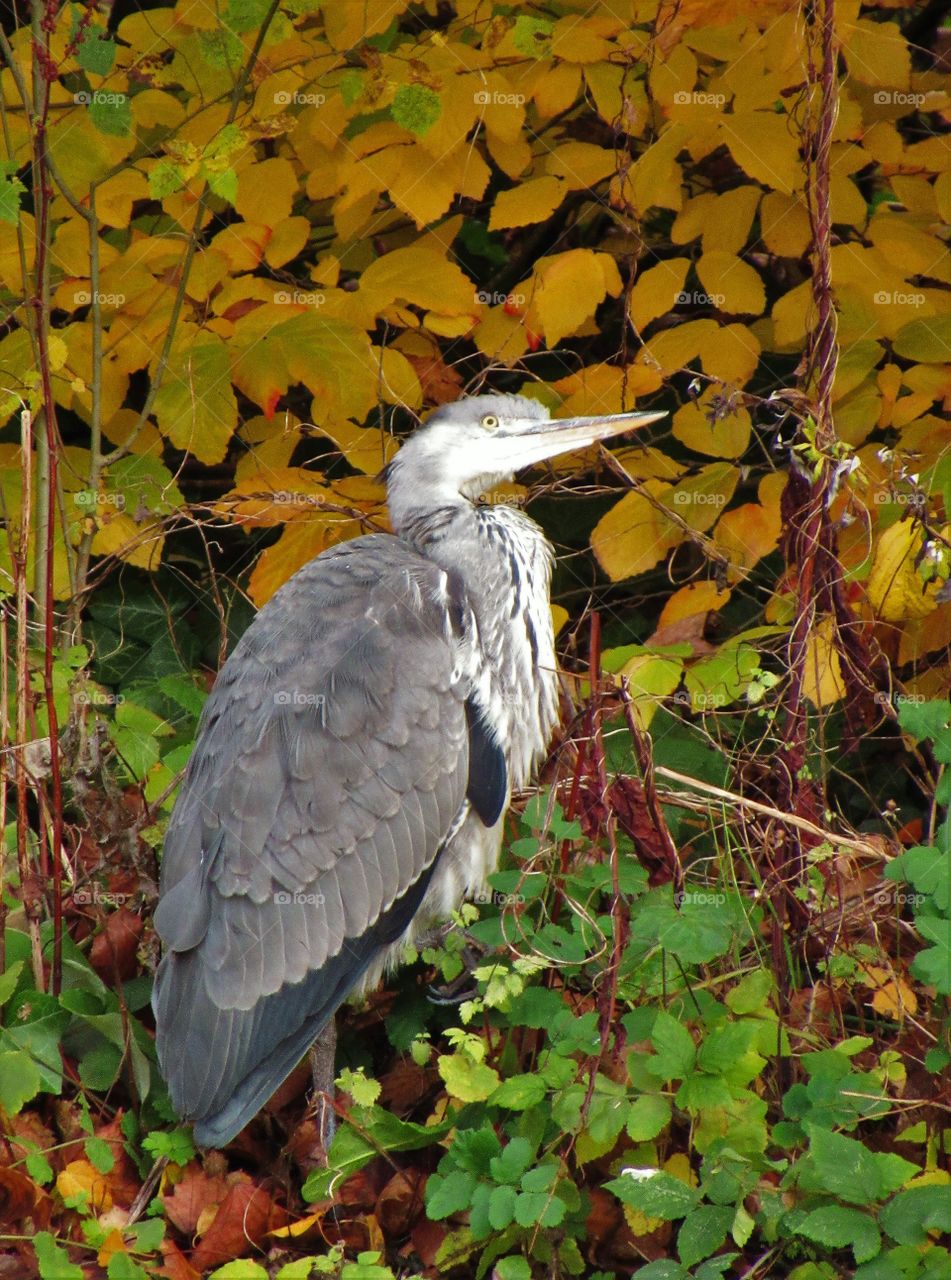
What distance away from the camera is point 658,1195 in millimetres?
2432

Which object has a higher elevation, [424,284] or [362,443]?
[424,284]

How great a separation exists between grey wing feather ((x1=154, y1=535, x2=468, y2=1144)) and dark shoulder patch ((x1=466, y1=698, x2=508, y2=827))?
0.05 m

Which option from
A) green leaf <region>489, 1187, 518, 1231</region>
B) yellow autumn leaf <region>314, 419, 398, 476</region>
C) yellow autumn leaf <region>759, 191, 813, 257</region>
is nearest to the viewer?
green leaf <region>489, 1187, 518, 1231</region>

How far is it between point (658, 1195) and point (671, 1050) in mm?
238

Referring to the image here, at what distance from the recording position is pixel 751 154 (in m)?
3.41

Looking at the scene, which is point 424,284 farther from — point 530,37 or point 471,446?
point 530,37

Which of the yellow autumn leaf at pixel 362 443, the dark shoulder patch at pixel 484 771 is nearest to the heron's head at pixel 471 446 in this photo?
the yellow autumn leaf at pixel 362 443

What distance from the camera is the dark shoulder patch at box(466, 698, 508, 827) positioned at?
3.37m

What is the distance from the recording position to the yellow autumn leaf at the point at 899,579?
3055 millimetres

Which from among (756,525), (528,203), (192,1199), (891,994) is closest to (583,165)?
(528,203)

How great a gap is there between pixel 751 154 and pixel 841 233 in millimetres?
945

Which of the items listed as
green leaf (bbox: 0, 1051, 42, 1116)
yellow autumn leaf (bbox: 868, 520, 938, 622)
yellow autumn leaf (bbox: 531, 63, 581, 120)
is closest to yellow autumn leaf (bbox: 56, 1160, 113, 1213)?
green leaf (bbox: 0, 1051, 42, 1116)

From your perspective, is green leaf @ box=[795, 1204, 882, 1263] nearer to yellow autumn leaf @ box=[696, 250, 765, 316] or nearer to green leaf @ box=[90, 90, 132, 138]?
yellow autumn leaf @ box=[696, 250, 765, 316]

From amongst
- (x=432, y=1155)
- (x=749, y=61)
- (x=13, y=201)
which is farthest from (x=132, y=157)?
(x=432, y=1155)
